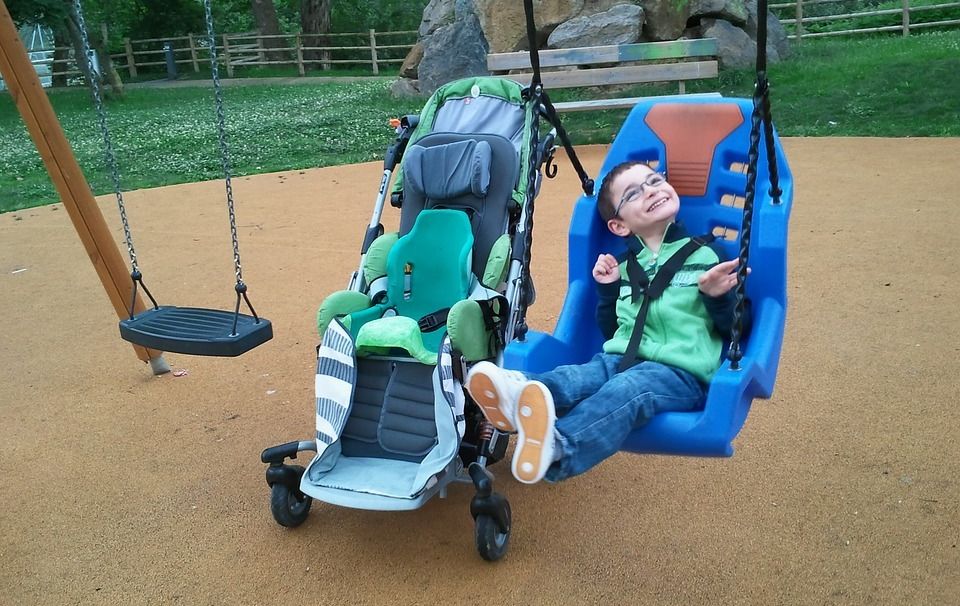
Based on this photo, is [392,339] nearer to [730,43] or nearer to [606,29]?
[606,29]

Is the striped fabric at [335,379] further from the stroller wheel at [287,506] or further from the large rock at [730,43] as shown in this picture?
the large rock at [730,43]

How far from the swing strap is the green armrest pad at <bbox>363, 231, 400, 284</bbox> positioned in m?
1.15

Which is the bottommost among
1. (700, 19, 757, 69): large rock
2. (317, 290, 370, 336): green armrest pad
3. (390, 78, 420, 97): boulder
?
(317, 290, 370, 336): green armrest pad

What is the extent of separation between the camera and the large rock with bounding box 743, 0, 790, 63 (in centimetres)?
1345

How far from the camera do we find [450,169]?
3.78 meters

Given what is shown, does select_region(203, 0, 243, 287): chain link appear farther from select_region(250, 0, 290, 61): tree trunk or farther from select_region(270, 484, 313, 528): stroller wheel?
select_region(250, 0, 290, 61): tree trunk

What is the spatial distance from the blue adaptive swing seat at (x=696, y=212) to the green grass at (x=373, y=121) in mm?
7160

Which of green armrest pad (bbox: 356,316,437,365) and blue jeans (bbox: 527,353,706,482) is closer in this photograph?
blue jeans (bbox: 527,353,706,482)

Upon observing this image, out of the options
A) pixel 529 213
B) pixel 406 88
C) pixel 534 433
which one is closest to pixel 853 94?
pixel 406 88

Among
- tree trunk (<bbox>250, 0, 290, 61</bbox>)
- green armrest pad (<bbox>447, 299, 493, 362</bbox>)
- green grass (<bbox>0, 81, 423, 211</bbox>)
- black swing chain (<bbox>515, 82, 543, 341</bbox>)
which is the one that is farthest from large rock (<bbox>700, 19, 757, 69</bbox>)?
tree trunk (<bbox>250, 0, 290, 61</bbox>)

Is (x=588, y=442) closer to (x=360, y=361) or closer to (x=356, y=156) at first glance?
(x=360, y=361)

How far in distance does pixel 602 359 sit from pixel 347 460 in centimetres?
103

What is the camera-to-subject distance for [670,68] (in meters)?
10.3

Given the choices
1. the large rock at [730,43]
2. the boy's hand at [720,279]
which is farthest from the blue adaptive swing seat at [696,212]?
the large rock at [730,43]
